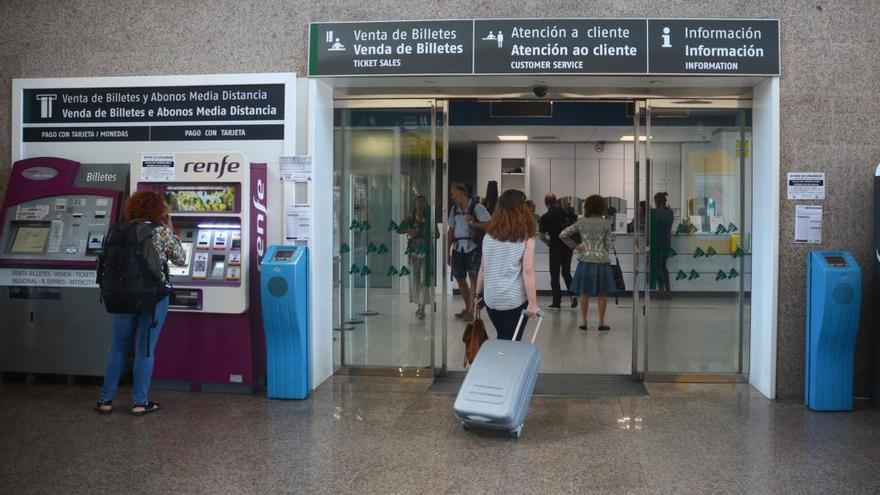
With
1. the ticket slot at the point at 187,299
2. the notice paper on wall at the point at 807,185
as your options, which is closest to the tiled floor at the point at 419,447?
the ticket slot at the point at 187,299

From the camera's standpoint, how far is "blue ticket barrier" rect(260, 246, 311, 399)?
5.40 m

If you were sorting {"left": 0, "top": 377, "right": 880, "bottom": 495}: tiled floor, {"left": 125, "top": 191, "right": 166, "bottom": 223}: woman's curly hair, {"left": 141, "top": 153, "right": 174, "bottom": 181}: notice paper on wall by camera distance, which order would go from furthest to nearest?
1. {"left": 141, "top": 153, "right": 174, "bottom": 181}: notice paper on wall
2. {"left": 125, "top": 191, "right": 166, "bottom": 223}: woman's curly hair
3. {"left": 0, "top": 377, "right": 880, "bottom": 495}: tiled floor

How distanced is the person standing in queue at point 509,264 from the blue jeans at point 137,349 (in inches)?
86.1

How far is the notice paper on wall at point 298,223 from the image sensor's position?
5.87 meters

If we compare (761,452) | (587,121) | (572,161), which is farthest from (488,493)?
(572,161)

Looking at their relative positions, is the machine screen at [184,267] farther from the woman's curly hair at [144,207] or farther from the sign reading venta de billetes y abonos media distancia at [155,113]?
the sign reading venta de billetes y abonos media distancia at [155,113]

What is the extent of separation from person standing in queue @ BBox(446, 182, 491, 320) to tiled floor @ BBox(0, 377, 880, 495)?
227 centimetres

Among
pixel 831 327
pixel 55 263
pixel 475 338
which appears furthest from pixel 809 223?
pixel 55 263

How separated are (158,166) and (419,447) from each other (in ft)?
9.27

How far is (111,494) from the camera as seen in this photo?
149 inches

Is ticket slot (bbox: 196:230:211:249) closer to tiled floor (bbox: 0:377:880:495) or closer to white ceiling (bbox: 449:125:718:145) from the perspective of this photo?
tiled floor (bbox: 0:377:880:495)

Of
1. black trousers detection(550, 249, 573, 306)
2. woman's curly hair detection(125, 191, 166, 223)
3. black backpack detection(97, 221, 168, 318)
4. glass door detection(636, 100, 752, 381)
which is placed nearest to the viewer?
black backpack detection(97, 221, 168, 318)

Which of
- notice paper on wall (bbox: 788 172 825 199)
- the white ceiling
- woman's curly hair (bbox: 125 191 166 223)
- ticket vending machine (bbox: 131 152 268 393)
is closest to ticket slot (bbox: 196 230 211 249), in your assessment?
ticket vending machine (bbox: 131 152 268 393)

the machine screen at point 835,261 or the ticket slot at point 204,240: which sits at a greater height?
the ticket slot at point 204,240
